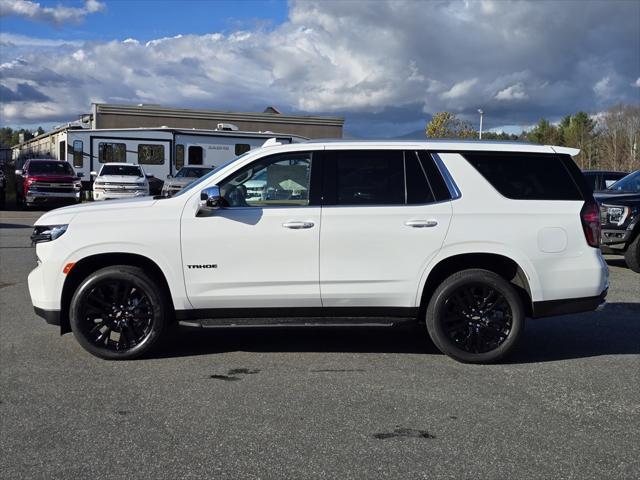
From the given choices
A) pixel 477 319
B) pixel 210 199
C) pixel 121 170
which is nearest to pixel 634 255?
pixel 477 319

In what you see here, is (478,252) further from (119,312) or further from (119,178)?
(119,178)

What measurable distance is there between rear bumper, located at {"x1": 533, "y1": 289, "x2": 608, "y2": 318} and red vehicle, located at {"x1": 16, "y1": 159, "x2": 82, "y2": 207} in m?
21.7

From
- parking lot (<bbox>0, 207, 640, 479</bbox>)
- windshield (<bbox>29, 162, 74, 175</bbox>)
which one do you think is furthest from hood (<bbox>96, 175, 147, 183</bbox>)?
parking lot (<bbox>0, 207, 640, 479</bbox>)

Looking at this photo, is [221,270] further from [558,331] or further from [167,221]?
[558,331]

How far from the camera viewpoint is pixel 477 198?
19.1 ft

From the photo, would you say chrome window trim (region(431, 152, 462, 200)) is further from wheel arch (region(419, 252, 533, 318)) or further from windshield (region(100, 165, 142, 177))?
windshield (region(100, 165, 142, 177))

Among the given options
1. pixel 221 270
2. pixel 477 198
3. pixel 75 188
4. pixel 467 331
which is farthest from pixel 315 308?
pixel 75 188

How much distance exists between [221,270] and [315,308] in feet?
2.84

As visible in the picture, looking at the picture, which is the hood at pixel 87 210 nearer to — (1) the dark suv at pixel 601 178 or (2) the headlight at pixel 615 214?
(2) the headlight at pixel 615 214

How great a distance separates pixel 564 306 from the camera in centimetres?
584

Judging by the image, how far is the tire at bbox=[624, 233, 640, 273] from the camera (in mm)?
11391

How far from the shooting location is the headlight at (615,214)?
37.4 ft

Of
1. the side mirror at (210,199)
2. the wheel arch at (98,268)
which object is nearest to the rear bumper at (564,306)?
the side mirror at (210,199)

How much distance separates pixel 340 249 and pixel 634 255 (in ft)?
25.2
